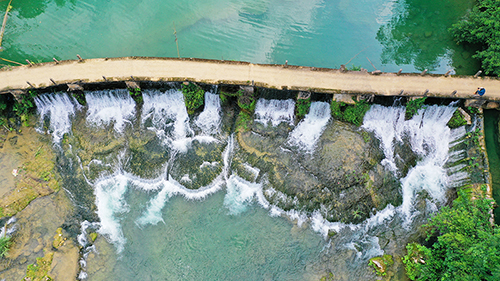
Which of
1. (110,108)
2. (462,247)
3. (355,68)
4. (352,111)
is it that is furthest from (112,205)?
(462,247)

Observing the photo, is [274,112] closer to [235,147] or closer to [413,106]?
[235,147]

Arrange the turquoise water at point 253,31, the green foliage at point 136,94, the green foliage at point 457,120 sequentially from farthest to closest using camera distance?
the turquoise water at point 253,31 < the green foliage at point 136,94 < the green foliage at point 457,120

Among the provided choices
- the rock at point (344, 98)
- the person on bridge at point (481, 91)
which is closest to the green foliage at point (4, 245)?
the rock at point (344, 98)

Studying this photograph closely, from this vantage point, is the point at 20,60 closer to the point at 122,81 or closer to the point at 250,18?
the point at 122,81

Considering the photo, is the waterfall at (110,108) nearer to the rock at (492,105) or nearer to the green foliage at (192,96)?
the green foliage at (192,96)

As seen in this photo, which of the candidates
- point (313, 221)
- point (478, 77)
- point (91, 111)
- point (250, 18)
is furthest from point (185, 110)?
point (478, 77)
